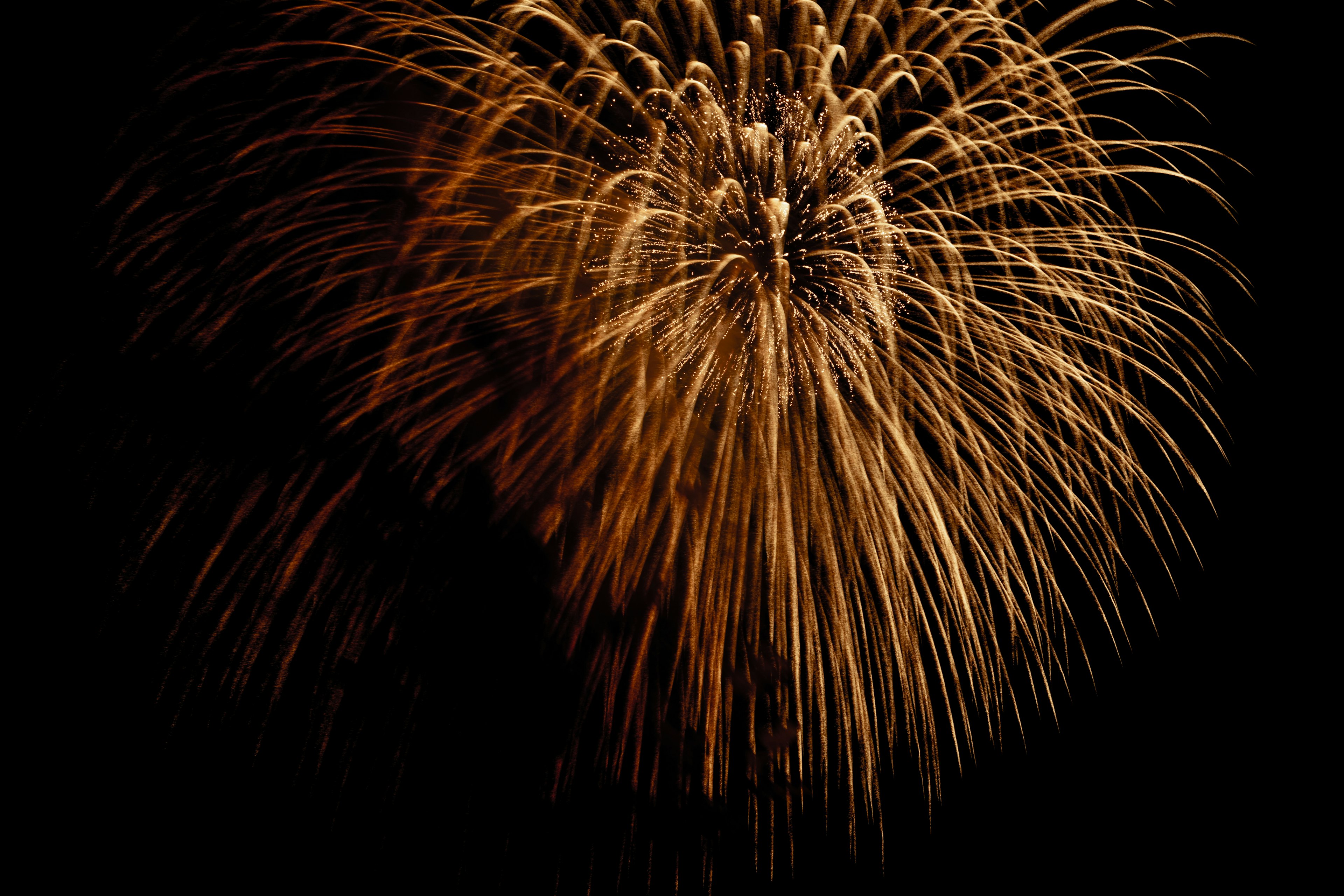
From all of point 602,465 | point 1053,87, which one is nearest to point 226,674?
point 602,465

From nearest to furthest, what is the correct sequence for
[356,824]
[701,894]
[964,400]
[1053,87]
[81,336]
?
[81,336]
[1053,87]
[964,400]
[356,824]
[701,894]

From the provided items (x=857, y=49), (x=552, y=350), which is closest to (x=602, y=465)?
(x=552, y=350)

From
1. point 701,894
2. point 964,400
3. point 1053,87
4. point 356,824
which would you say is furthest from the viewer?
point 701,894

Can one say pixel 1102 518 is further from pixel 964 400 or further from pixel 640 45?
pixel 640 45

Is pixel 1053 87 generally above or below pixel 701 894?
above

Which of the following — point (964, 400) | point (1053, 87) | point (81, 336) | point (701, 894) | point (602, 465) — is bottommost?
point (701, 894)

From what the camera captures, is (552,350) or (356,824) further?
(356,824)
